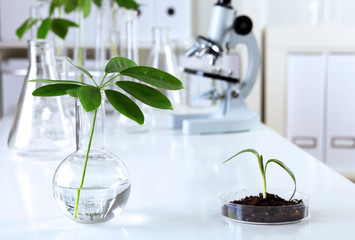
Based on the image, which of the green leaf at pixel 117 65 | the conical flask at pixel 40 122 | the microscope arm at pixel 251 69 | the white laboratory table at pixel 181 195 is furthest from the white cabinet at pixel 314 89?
the green leaf at pixel 117 65

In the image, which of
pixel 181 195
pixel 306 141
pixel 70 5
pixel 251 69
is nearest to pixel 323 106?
pixel 306 141

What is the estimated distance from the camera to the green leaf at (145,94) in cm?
49

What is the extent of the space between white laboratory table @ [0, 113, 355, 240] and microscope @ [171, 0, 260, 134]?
0.58 ft

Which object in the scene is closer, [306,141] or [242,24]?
[242,24]

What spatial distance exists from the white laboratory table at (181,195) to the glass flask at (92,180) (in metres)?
0.02

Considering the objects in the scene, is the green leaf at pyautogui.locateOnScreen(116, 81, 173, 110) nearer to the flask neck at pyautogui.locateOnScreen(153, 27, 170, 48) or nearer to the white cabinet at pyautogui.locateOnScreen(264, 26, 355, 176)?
the flask neck at pyautogui.locateOnScreen(153, 27, 170, 48)

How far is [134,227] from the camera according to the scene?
508 millimetres

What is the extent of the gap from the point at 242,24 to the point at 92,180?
89cm

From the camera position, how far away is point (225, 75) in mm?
1355

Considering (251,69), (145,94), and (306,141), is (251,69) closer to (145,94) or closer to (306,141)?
(145,94)

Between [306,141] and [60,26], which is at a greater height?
[60,26]

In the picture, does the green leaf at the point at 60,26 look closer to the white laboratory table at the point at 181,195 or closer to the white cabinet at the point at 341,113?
the white laboratory table at the point at 181,195

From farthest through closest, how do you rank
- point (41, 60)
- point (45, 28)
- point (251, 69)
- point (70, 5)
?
point (251, 69)
point (70, 5)
point (45, 28)
point (41, 60)

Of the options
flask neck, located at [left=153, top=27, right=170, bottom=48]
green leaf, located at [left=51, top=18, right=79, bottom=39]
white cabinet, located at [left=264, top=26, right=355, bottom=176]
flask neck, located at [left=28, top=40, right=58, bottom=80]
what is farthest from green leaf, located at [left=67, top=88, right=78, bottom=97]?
white cabinet, located at [left=264, top=26, right=355, bottom=176]
